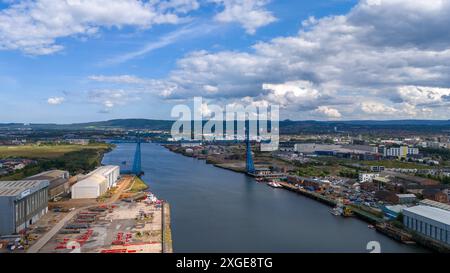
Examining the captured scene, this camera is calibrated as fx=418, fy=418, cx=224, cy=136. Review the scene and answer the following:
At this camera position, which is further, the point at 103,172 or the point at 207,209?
the point at 103,172

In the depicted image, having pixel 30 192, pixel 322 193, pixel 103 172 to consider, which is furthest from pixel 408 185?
pixel 30 192

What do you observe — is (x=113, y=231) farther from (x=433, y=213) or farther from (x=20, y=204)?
(x=433, y=213)

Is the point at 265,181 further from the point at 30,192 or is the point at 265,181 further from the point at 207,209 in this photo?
the point at 30,192

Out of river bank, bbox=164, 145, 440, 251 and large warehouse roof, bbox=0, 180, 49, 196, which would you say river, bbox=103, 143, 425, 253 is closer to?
river bank, bbox=164, 145, 440, 251

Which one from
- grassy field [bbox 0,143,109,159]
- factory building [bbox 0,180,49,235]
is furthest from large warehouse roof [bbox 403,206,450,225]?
grassy field [bbox 0,143,109,159]

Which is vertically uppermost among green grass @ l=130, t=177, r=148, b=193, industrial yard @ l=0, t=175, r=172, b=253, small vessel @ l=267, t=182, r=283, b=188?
industrial yard @ l=0, t=175, r=172, b=253

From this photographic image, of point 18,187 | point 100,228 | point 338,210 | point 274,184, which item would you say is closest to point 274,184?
point 274,184
